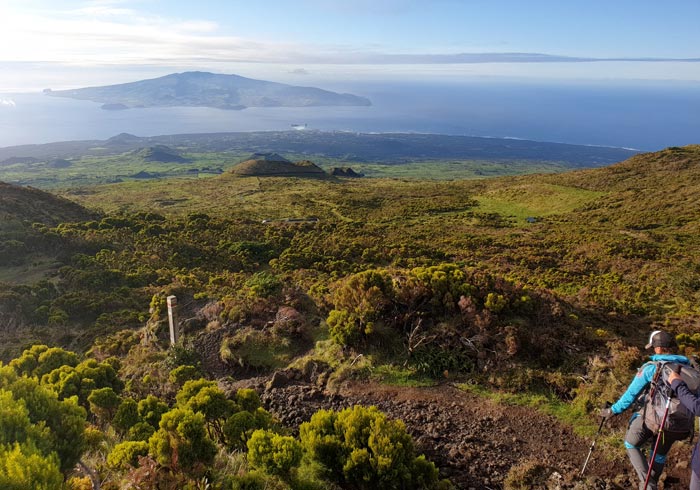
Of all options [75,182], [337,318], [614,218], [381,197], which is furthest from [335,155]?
[337,318]

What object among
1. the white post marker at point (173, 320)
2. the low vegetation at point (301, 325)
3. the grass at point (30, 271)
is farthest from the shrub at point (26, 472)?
the grass at point (30, 271)

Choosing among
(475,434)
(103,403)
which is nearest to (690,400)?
(475,434)

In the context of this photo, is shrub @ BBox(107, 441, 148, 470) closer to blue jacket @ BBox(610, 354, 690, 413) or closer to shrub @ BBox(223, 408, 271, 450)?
shrub @ BBox(223, 408, 271, 450)

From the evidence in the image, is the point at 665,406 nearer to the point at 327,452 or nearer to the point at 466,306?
the point at 327,452

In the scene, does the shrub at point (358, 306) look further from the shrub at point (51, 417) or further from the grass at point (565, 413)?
the shrub at point (51, 417)

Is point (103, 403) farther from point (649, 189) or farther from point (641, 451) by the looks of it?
point (649, 189)

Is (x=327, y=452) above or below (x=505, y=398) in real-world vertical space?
above

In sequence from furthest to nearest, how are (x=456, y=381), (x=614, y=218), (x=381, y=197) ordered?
(x=381, y=197), (x=614, y=218), (x=456, y=381)
